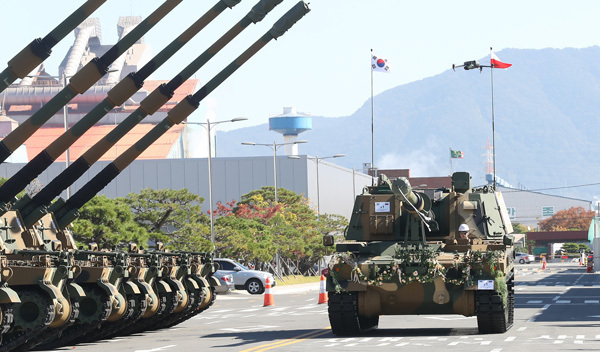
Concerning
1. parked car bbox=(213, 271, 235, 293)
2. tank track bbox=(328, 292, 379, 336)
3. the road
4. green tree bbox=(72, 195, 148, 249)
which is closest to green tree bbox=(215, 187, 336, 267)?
parked car bbox=(213, 271, 235, 293)

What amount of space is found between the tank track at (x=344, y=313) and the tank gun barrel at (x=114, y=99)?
514 centimetres

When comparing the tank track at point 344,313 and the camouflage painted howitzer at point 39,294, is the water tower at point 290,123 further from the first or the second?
the camouflage painted howitzer at point 39,294

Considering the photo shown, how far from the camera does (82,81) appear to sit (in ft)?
70.7

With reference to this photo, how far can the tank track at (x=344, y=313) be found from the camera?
21.1m

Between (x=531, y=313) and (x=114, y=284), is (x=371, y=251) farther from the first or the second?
(x=531, y=313)

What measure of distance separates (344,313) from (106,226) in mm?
22072

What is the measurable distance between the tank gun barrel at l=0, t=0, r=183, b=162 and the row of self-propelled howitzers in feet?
0.06

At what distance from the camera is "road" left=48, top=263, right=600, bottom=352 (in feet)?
62.7

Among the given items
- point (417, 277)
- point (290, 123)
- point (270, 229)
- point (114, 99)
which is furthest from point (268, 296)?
point (290, 123)

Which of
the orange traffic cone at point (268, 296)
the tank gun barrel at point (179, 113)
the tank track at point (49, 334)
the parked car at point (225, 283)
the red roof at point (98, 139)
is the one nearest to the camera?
the tank track at point (49, 334)

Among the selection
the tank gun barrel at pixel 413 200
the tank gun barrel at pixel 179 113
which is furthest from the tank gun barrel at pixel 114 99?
the tank gun barrel at pixel 413 200

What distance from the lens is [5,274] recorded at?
18.0 meters

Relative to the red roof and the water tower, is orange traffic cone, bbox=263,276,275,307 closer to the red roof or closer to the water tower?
the red roof

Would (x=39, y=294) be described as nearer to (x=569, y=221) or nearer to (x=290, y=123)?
(x=290, y=123)
